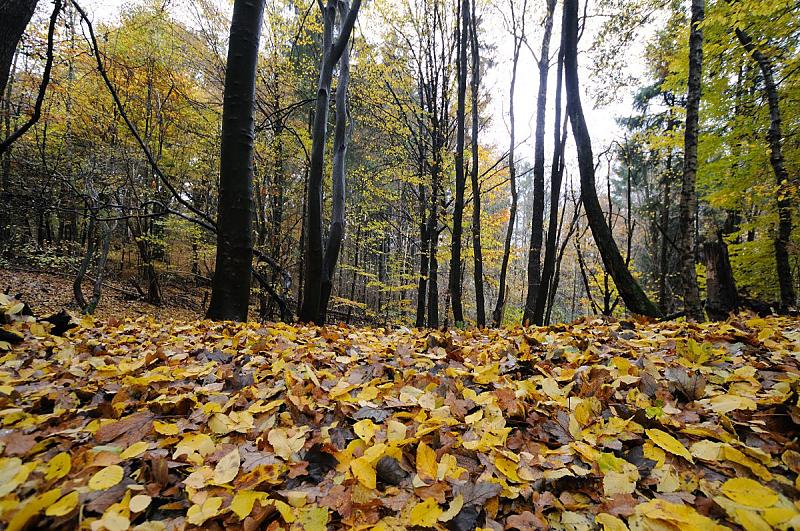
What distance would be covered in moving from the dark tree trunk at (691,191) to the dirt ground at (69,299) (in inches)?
428

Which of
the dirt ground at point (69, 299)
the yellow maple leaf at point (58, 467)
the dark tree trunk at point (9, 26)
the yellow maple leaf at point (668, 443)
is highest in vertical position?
the dark tree trunk at point (9, 26)

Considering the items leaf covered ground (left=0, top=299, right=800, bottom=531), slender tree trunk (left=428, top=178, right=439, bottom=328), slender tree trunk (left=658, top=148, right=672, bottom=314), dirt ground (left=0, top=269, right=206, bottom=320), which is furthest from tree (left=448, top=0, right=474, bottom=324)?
dirt ground (left=0, top=269, right=206, bottom=320)

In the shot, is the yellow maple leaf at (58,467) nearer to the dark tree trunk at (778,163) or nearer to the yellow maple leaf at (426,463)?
the yellow maple leaf at (426,463)

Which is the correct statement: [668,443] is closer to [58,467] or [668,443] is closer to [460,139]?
[58,467]

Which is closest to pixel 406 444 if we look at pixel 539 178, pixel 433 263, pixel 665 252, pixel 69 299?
pixel 539 178

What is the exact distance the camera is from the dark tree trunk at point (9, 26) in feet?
7.66

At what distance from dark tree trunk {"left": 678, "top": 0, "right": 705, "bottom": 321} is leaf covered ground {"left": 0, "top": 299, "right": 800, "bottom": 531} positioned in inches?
93.8

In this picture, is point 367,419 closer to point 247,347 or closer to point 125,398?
point 125,398

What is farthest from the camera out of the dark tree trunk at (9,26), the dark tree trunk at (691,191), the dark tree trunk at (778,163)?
the dark tree trunk at (778,163)

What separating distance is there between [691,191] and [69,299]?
12.9 m

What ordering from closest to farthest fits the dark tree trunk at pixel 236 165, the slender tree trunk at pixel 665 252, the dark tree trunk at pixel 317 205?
the dark tree trunk at pixel 236 165 < the dark tree trunk at pixel 317 205 < the slender tree trunk at pixel 665 252

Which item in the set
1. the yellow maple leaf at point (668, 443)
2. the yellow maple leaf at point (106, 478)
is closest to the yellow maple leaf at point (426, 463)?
the yellow maple leaf at point (668, 443)

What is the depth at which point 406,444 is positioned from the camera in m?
1.06

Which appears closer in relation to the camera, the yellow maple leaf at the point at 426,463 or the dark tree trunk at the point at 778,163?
the yellow maple leaf at the point at 426,463
